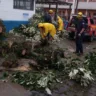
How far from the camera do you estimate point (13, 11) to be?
17.9m

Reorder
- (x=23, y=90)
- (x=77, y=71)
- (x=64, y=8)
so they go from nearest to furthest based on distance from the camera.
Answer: (x=23, y=90) < (x=77, y=71) < (x=64, y=8)

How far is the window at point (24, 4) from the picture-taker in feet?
60.3

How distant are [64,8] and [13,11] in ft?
82.8

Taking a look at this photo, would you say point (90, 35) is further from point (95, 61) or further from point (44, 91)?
point (44, 91)

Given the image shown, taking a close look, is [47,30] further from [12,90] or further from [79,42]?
[12,90]

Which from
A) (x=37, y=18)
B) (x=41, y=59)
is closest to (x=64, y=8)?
(x=37, y=18)

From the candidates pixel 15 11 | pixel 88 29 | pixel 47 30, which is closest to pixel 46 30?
pixel 47 30

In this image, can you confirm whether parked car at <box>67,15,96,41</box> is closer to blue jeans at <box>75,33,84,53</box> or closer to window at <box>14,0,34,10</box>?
window at <box>14,0,34,10</box>

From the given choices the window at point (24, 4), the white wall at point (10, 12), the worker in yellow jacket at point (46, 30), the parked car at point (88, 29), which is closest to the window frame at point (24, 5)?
the window at point (24, 4)

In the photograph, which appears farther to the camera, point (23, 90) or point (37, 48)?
point (37, 48)

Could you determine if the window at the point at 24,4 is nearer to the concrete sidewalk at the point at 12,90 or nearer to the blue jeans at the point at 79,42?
the blue jeans at the point at 79,42

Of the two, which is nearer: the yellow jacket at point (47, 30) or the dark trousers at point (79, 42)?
the yellow jacket at point (47, 30)

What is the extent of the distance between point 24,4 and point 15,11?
1.37m

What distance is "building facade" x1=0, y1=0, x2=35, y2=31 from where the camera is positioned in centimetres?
1709
